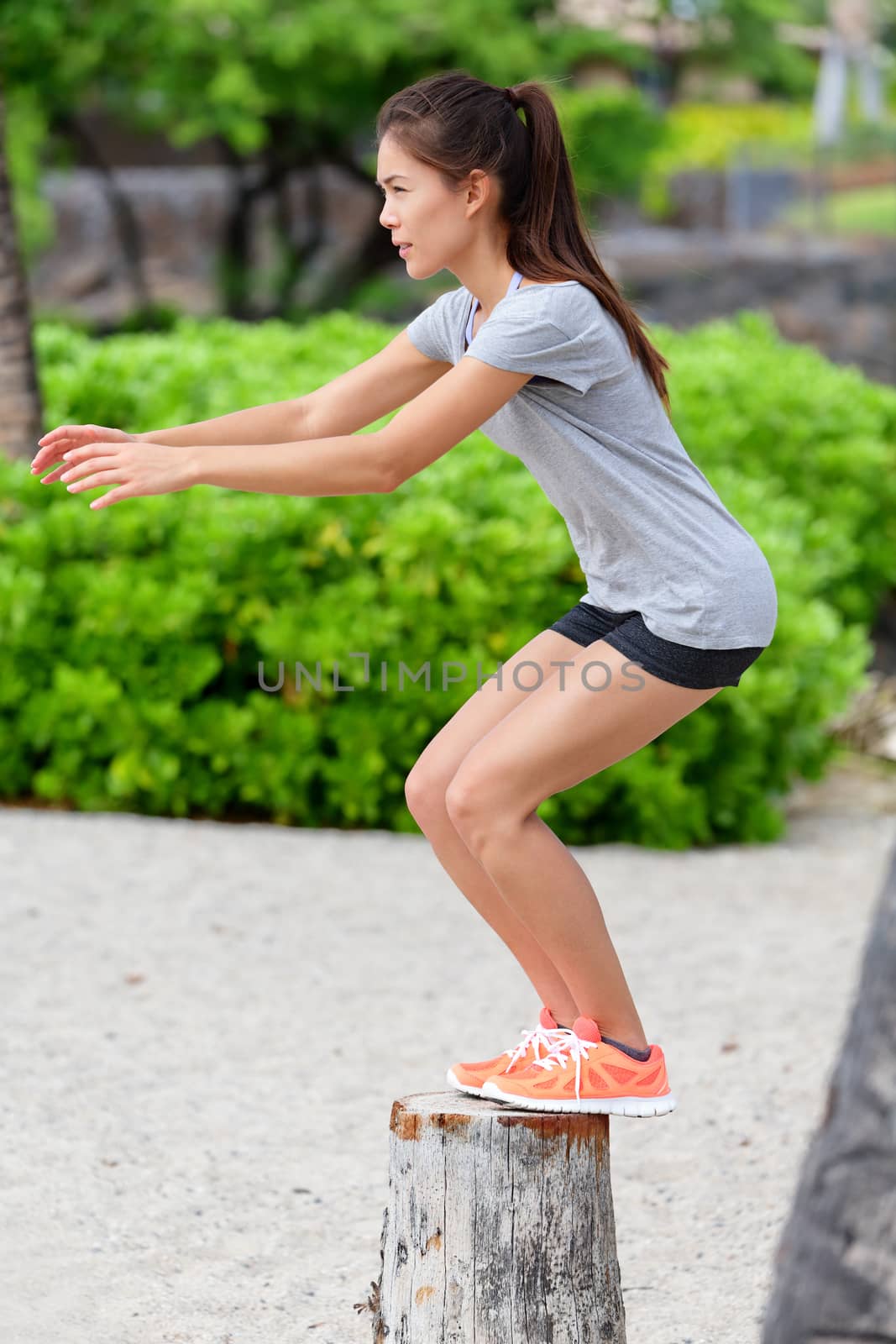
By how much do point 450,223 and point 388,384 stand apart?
34 centimetres

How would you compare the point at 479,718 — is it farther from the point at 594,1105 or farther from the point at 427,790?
the point at 594,1105

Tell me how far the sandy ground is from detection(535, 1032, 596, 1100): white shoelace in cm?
72

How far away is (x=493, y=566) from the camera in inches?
219

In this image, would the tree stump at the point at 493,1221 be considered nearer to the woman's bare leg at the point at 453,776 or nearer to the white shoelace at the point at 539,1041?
the white shoelace at the point at 539,1041

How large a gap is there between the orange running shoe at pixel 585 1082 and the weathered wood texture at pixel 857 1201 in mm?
762

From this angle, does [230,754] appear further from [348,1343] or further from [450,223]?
[450,223]

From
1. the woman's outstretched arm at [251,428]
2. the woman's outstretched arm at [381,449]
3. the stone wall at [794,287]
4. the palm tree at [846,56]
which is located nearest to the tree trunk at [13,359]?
the woman's outstretched arm at [251,428]

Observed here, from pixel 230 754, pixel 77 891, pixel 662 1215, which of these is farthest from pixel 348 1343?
pixel 230 754

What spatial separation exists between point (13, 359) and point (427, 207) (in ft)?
13.2

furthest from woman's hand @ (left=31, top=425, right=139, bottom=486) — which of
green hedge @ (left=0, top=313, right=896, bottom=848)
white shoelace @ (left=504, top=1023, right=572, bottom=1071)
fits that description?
green hedge @ (left=0, top=313, right=896, bottom=848)

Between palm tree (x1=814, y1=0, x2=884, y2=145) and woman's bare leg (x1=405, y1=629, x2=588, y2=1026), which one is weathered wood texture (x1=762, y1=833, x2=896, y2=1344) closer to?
woman's bare leg (x1=405, y1=629, x2=588, y2=1026)

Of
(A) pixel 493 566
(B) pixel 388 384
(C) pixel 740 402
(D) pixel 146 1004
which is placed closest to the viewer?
(B) pixel 388 384

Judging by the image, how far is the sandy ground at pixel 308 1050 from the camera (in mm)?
2967

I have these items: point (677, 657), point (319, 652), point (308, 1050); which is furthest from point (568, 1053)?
point (319, 652)
